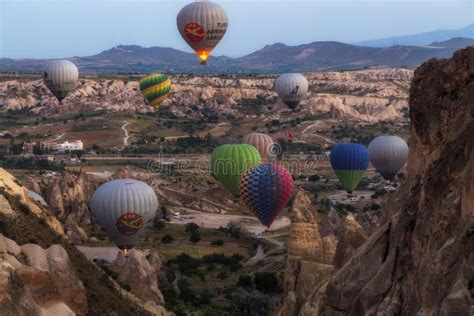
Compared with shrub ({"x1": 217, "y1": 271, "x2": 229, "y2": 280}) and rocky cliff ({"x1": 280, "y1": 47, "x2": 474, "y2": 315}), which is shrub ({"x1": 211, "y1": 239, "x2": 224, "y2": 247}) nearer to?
shrub ({"x1": 217, "y1": 271, "x2": 229, "y2": 280})

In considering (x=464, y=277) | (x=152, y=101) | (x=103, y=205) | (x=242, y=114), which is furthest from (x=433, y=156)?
(x=242, y=114)

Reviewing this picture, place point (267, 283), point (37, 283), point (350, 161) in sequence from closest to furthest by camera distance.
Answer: point (37, 283) < point (267, 283) < point (350, 161)

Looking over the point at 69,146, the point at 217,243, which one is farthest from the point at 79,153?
the point at 217,243

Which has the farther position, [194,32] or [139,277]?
[194,32]

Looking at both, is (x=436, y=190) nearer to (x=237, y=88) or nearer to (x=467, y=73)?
(x=467, y=73)

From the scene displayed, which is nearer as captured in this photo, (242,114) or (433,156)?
(433,156)

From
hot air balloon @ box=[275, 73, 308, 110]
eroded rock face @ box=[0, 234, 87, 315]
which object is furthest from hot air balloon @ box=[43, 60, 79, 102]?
eroded rock face @ box=[0, 234, 87, 315]

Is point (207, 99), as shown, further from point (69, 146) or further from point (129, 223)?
point (129, 223)
